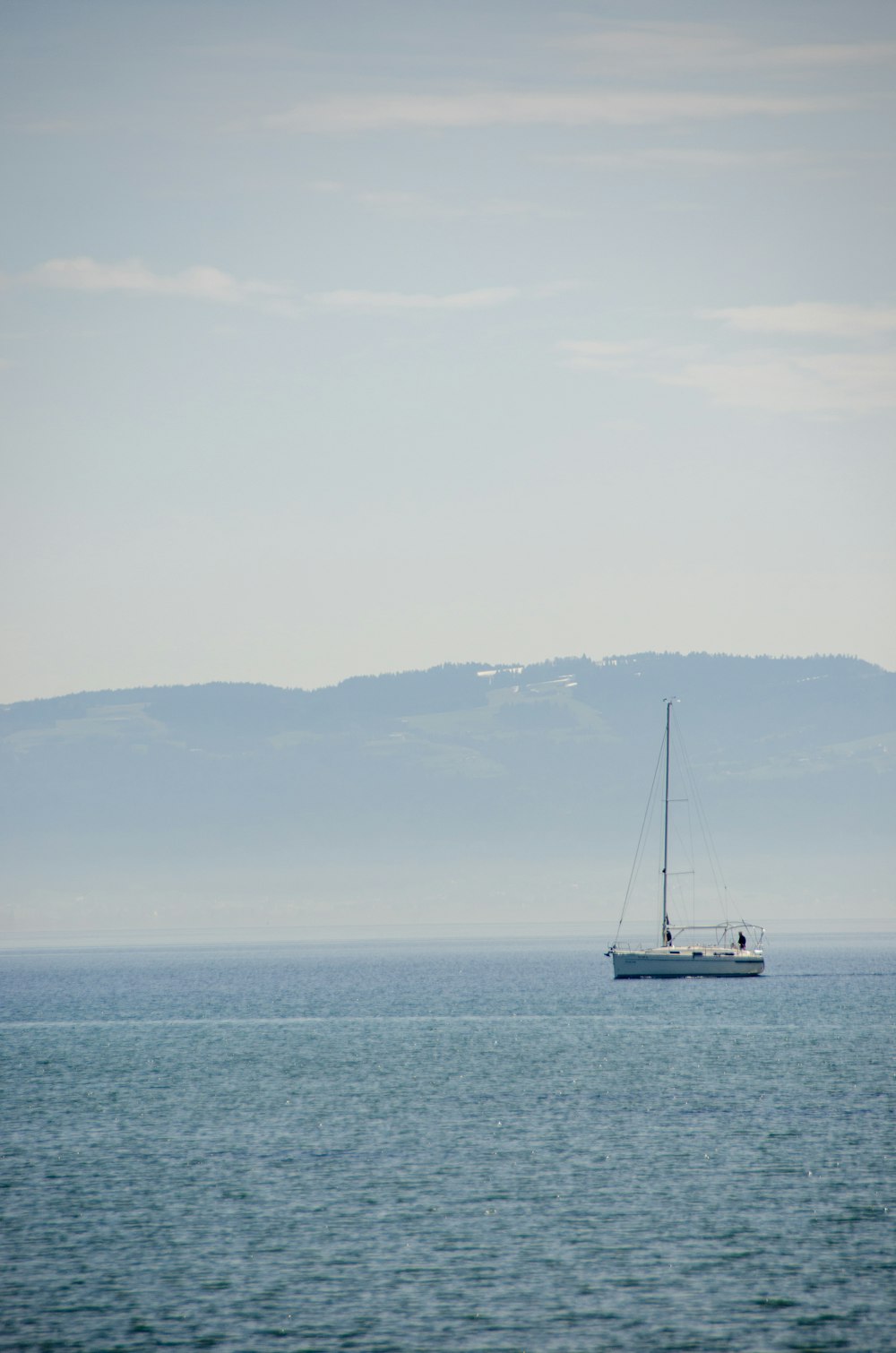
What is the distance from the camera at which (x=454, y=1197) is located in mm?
51438

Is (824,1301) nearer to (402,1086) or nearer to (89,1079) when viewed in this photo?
(402,1086)

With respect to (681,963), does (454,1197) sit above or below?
below

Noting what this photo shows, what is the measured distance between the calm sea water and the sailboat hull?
53120mm

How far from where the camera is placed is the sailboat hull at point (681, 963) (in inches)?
6112

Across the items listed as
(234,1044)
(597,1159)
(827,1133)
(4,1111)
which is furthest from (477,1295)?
(234,1044)

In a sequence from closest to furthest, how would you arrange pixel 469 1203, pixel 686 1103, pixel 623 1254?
pixel 623 1254
pixel 469 1203
pixel 686 1103

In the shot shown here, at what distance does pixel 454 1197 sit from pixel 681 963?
106217 millimetres

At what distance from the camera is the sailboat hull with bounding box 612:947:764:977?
155 meters

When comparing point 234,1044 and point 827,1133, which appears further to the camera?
point 234,1044

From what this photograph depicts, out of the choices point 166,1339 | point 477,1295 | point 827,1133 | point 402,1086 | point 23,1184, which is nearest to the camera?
point 166,1339

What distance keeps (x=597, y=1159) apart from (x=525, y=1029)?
2281 inches

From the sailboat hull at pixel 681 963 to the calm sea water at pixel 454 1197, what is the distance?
53120 mm

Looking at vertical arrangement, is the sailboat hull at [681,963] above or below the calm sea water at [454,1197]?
above

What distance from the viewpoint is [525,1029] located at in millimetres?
114750
